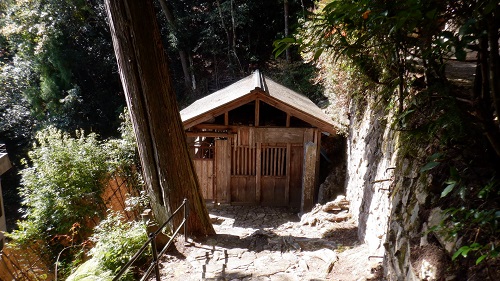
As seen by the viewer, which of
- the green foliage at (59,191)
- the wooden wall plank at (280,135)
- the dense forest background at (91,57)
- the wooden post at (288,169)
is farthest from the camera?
the dense forest background at (91,57)

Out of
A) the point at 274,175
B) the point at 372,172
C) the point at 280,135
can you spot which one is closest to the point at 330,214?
the point at 372,172

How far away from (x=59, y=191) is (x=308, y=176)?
6556mm

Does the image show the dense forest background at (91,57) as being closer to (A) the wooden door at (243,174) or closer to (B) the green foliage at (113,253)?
(A) the wooden door at (243,174)

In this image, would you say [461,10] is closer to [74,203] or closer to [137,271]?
[137,271]

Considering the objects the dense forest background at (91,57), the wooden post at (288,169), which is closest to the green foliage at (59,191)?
the wooden post at (288,169)

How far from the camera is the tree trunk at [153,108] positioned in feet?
14.8

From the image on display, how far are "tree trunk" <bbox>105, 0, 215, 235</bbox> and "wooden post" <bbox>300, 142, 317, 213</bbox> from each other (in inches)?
170

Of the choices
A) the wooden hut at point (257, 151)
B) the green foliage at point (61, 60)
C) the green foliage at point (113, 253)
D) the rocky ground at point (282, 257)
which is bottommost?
the rocky ground at point (282, 257)

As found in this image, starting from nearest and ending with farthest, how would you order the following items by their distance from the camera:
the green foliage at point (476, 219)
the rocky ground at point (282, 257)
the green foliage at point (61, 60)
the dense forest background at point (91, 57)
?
1. the green foliage at point (476, 219)
2. the rocky ground at point (282, 257)
3. the green foliage at point (61, 60)
4. the dense forest background at point (91, 57)

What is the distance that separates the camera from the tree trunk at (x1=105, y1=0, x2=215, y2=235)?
451 cm

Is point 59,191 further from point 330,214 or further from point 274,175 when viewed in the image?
point 330,214

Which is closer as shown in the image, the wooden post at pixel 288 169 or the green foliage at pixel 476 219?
the green foliage at pixel 476 219

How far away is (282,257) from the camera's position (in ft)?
17.5

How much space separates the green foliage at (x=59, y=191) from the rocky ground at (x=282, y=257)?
3979mm
